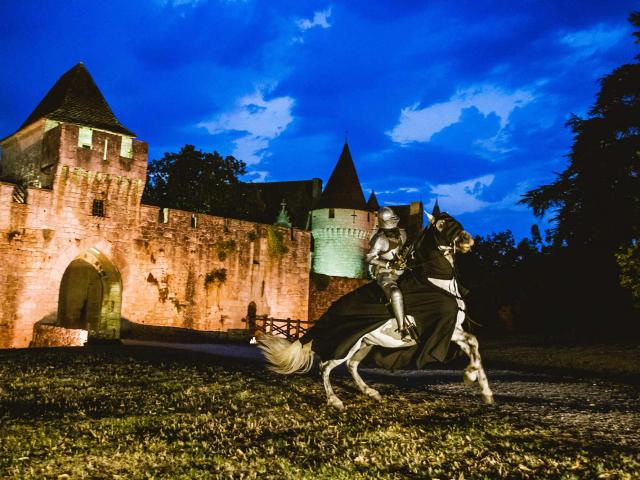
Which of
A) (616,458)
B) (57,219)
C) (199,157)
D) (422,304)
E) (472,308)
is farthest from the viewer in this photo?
(199,157)

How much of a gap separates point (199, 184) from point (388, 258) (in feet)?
104

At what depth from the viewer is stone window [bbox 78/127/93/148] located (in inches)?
982

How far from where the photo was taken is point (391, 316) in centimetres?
687

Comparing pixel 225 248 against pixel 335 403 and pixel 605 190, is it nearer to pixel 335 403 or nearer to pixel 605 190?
pixel 605 190

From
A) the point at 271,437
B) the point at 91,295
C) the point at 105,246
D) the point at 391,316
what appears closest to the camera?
the point at 271,437

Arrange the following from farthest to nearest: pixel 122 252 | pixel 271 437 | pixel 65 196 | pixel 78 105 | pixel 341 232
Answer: pixel 341 232 < pixel 78 105 < pixel 122 252 < pixel 65 196 < pixel 271 437

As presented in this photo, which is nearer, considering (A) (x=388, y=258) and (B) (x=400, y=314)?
(B) (x=400, y=314)

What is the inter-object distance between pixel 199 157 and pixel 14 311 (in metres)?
18.4

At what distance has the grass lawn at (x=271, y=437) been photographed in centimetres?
410

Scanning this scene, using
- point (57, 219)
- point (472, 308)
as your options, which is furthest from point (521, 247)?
point (57, 219)

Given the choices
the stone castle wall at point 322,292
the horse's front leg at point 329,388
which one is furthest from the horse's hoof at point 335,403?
the stone castle wall at point 322,292

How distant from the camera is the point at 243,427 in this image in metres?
5.38

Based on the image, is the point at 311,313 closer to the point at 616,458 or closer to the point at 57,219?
the point at 57,219

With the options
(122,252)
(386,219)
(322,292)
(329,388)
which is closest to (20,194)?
(122,252)
